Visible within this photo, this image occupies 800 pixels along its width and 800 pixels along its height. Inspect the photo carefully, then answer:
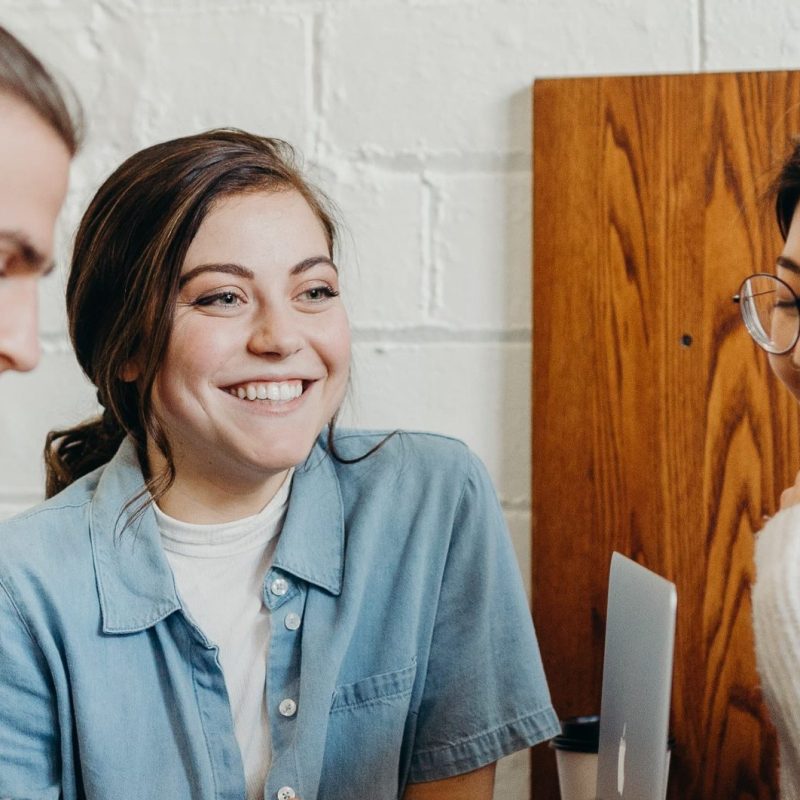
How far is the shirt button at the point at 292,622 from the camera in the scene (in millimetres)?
1090

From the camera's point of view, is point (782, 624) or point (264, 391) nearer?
point (782, 624)

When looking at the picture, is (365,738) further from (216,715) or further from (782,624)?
(782,624)

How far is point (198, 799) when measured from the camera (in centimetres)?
104

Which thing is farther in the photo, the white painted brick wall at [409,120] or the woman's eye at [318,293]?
the white painted brick wall at [409,120]

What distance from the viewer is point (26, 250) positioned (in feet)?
2.53

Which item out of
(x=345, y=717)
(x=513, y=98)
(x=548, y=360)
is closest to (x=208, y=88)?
(x=513, y=98)

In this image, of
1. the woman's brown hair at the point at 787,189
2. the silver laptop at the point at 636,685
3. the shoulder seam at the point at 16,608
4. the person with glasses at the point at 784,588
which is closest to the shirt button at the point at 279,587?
the shoulder seam at the point at 16,608

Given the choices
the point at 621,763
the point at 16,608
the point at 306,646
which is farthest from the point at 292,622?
→ the point at 621,763

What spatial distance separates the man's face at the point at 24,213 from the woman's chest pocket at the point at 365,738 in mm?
504

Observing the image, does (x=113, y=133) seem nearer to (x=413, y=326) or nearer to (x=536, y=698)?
(x=413, y=326)

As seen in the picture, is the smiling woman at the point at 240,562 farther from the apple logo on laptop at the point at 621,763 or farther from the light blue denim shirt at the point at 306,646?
the apple logo on laptop at the point at 621,763

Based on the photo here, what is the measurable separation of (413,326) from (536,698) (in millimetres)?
444

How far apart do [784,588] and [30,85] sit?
24.9 inches

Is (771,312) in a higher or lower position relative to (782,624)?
higher
